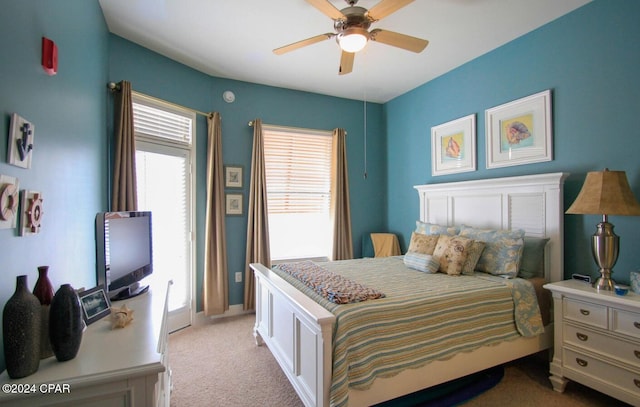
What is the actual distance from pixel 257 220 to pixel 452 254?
2.22m

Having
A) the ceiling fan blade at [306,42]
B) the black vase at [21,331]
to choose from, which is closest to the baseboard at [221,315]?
the black vase at [21,331]

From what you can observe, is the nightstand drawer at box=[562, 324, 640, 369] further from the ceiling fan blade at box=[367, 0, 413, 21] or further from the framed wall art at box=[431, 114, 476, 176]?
the ceiling fan blade at box=[367, 0, 413, 21]

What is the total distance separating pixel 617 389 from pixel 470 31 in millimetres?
2878

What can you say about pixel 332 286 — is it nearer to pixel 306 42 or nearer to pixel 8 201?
pixel 8 201

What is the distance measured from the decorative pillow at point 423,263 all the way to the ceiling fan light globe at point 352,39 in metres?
1.84

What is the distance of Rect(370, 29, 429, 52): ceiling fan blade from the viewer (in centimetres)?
213

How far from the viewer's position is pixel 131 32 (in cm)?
268

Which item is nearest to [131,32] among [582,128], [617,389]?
[582,128]

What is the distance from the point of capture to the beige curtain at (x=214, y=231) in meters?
3.43

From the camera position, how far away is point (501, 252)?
2.55 metres

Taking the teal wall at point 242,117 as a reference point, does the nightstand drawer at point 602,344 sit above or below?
below

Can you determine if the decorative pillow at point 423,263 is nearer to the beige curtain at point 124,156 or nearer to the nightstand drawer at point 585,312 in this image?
the nightstand drawer at point 585,312

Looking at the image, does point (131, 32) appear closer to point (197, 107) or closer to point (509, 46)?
point (197, 107)

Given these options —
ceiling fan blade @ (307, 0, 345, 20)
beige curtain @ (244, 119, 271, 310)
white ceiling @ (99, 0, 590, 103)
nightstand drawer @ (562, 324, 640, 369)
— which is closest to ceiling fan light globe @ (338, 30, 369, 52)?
ceiling fan blade @ (307, 0, 345, 20)
